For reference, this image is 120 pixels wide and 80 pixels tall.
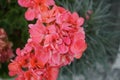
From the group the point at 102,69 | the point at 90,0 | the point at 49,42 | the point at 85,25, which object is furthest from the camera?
the point at 102,69

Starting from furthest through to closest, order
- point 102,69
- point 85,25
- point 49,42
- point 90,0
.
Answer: point 102,69 → point 90,0 → point 85,25 → point 49,42

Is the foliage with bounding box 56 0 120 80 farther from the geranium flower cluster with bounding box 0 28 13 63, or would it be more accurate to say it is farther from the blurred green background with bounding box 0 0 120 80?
the geranium flower cluster with bounding box 0 28 13 63

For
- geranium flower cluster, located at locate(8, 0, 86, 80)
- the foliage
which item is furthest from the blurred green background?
geranium flower cluster, located at locate(8, 0, 86, 80)

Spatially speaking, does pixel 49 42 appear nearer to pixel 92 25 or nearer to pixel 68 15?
pixel 68 15

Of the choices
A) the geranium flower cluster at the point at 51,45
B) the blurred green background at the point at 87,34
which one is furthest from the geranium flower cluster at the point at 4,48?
the geranium flower cluster at the point at 51,45

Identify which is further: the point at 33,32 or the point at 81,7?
the point at 81,7

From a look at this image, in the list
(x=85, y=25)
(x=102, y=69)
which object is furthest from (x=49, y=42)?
(x=102, y=69)

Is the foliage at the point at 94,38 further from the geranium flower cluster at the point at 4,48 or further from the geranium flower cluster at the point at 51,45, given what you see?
the geranium flower cluster at the point at 51,45
